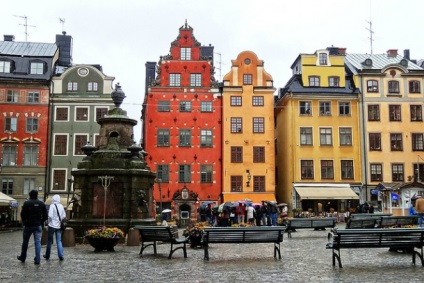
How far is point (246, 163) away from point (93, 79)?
15401mm

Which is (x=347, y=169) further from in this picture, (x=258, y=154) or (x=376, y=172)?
(x=258, y=154)

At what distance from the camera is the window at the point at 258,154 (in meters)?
47.6

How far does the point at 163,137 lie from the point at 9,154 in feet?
43.3

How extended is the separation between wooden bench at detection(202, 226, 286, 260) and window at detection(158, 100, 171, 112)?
33.4 meters

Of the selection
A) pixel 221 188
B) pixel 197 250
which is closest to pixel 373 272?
pixel 197 250

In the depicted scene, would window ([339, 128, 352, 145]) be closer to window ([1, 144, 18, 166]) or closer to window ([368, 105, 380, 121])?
window ([368, 105, 380, 121])

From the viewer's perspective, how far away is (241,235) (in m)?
14.7

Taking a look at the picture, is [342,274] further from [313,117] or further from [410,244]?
[313,117]

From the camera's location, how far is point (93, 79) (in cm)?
4875

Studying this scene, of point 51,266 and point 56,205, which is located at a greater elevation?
point 56,205

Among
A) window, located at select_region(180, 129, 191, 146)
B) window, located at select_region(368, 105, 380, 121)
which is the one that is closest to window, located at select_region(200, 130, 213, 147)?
window, located at select_region(180, 129, 191, 146)

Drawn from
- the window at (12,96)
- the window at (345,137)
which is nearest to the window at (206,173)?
the window at (345,137)

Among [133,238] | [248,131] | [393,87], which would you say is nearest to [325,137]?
[248,131]

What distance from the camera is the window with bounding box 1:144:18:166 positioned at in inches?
1843
